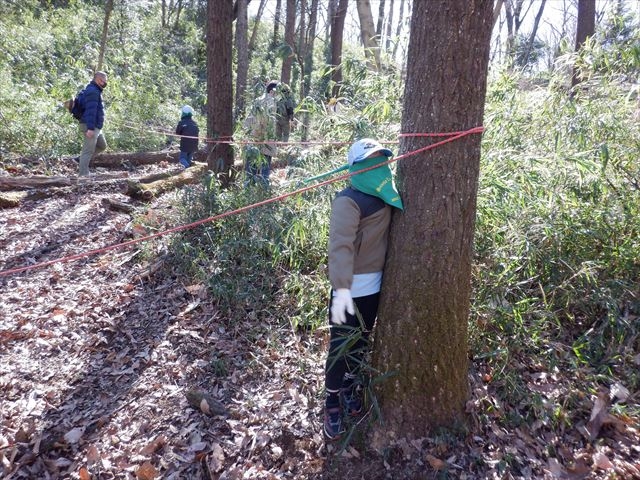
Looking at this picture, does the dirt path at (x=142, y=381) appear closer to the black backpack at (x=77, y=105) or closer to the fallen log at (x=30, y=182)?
the fallen log at (x=30, y=182)

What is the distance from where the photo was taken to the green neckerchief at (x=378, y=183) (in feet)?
8.41

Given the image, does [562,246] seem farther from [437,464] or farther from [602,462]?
[437,464]

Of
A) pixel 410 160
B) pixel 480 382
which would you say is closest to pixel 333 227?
pixel 410 160

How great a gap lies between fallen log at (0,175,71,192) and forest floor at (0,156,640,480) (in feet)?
9.43

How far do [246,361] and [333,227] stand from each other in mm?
1579

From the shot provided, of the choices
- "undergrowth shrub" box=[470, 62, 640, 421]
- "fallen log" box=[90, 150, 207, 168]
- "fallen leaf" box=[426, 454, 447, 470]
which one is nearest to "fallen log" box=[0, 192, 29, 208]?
"fallen log" box=[90, 150, 207, 168]

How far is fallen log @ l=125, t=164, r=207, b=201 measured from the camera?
6.69 meters

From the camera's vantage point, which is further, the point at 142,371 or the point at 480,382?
the point at 142,371

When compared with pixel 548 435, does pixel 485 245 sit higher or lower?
higher

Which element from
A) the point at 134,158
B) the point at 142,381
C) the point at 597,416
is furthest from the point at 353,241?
the point at 134,158

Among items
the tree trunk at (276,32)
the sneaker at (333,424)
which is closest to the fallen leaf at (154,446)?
the sneaker at (333,424)

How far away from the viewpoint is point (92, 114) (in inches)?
302

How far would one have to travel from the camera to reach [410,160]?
253 centimetres

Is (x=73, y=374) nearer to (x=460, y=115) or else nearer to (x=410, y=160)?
(x=410, y=160)
